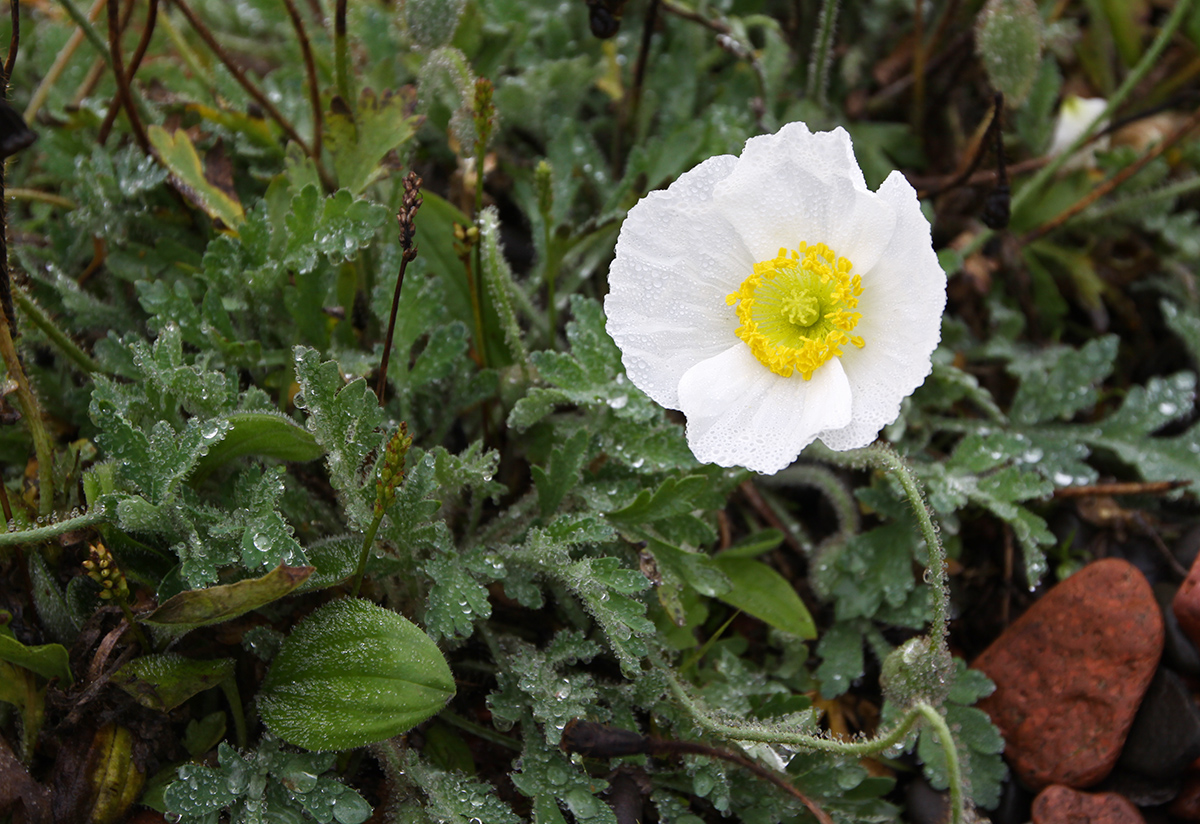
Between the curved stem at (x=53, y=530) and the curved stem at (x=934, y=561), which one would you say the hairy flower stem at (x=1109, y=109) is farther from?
the curved stem at (x=53, y=530)

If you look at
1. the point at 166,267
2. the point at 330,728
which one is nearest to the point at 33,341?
the point at 166,267

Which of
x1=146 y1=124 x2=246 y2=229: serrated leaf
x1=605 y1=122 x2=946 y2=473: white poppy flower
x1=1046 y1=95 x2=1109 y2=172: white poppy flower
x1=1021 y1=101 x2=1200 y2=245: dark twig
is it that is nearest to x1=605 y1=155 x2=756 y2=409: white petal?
x1=605 y1=122 x2=946 y2=473: white poppy flower

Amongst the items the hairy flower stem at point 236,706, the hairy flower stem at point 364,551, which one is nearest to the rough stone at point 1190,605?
the hairy flower stem at point 364,551

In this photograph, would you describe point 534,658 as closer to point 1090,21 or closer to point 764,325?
point 764,325

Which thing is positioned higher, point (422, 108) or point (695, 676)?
point (422, 108)

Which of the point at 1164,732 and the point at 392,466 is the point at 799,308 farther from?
the point at 1164,732
